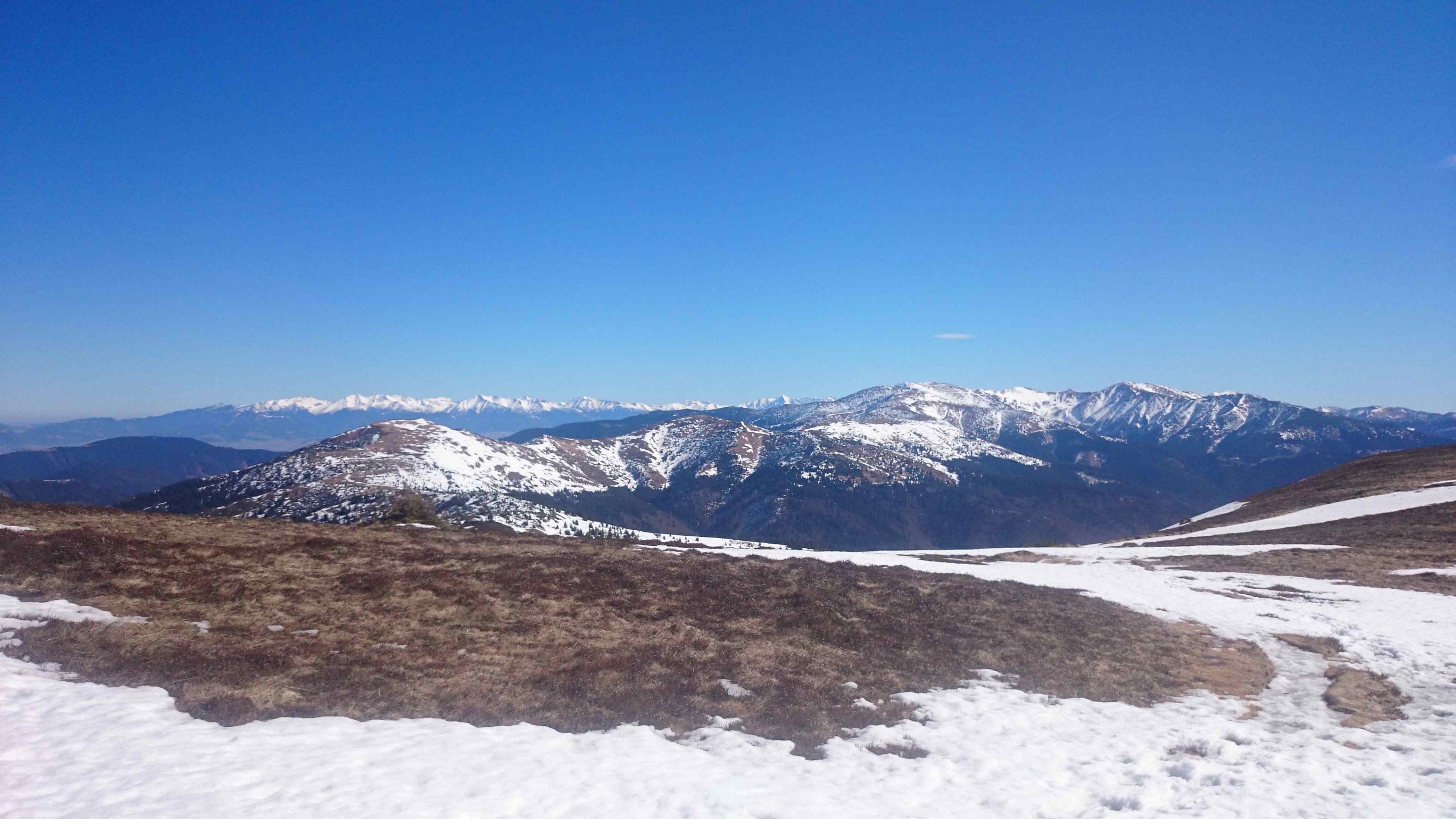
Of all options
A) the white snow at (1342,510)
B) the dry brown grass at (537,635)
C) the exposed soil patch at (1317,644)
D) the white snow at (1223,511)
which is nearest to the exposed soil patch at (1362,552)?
the white snow at (1342,510)

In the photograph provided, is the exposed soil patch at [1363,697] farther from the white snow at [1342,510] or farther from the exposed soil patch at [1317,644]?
the white snow at [1342,510]

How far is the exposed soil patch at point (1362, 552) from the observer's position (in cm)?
2887

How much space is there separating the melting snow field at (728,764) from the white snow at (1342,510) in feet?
129

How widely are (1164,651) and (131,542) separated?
33458mm

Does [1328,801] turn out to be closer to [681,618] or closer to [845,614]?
[845,614]

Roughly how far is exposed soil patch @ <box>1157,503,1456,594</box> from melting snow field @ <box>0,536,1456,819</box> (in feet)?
58.4

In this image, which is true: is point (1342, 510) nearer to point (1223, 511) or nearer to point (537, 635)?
point (1223, 511)

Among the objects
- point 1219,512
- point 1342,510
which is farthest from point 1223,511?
point 1342,510

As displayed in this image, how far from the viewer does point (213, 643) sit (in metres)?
15.0

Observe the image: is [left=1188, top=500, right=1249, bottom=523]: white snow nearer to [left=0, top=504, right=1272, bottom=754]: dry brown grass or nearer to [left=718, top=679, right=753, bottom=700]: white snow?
[left=0, top=504, right=1272, bottom=754]: dry brown grass

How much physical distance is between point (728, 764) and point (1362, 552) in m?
40.9

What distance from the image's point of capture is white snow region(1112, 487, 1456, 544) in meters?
45.9

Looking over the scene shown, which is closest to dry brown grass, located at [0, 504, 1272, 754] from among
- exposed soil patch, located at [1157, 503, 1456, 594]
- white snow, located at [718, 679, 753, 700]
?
white snow, located at [718, 679, 753, 700]

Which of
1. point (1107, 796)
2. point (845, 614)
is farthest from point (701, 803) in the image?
point (845, 614)
